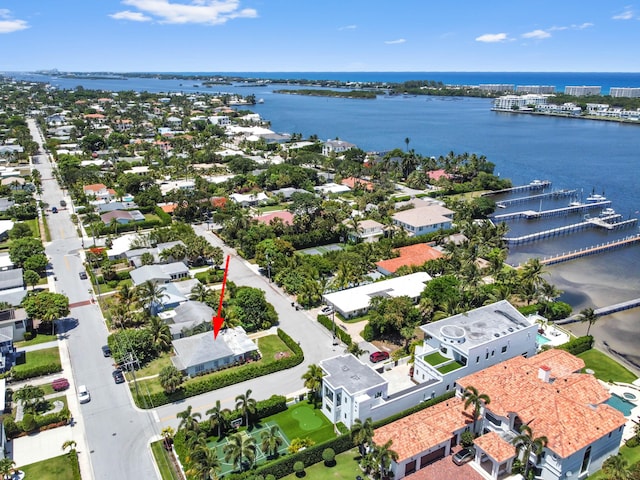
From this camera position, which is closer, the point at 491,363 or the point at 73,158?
the point at 491,363

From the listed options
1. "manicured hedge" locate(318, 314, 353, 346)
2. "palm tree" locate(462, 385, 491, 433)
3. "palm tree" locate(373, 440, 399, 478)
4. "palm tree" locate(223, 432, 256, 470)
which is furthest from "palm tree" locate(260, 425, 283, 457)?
"manicured hedge" locate(318, 314, 353, 346)

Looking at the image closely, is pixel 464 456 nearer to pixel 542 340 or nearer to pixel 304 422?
pixel 304 422

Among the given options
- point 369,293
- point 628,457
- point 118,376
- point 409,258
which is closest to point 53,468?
point 118,376

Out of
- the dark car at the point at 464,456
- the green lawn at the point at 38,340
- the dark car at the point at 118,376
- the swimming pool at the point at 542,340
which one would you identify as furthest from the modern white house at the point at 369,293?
the green lawn at the point at 38,340

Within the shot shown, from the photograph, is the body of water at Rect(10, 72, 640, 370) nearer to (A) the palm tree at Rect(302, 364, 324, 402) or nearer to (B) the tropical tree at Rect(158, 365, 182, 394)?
(A) the palm tree at Rect(302, 364, 324, 402)

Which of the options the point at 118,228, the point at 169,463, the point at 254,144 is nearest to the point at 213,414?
the point at 169,463

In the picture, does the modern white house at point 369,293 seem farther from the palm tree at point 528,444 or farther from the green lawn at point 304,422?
the palm tree at point 528,444

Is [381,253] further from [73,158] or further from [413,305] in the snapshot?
[73,158]
